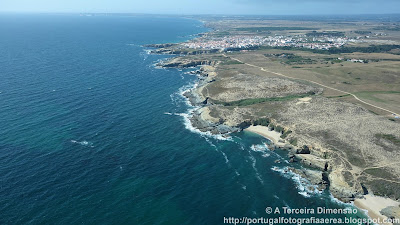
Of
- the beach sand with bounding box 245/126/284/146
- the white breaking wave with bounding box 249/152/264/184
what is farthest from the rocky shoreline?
the white breaking wave with bounding box 249/152/264/184

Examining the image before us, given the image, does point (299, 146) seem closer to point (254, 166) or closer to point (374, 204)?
point (254, 166)

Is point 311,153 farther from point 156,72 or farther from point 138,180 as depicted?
point 156,72

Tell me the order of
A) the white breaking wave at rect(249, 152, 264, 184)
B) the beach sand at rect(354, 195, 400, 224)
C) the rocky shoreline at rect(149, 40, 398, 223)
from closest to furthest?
the beach sand at rect(354, 195, 400, 224)
the rocky shoreline at rect(149, 40, 398, 223)
the white breaking wave at rect(249, 152, 264, 184)

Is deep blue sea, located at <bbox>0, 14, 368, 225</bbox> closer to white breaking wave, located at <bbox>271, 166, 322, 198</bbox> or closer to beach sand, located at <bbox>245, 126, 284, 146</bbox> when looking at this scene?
white breaking wave, located at <bbox>271, 166, 322, 198</bbox>

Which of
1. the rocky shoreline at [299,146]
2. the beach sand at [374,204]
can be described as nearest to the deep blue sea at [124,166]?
the rocky shoreline at [299,146]

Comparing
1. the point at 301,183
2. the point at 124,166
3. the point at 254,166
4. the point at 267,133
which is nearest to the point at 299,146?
the point at 267,133

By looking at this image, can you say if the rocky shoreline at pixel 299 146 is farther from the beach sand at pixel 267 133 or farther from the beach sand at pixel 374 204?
the beach sand at pixel 374 204
